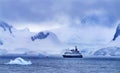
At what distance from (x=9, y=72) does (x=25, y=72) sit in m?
3.64

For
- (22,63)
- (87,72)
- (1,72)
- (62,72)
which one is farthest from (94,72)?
(22,63)

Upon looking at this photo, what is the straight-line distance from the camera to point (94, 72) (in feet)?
330

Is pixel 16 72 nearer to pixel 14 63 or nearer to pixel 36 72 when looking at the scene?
pixel 36 72

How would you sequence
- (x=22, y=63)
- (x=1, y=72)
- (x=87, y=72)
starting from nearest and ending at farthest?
1. (x=1, y=72)
2. (x=87, y=72)
3. (x=22, y=63)

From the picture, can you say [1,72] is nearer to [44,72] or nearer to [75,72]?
[44,72]

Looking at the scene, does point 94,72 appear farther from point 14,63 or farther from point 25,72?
point 14,63

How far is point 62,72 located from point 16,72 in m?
10.6

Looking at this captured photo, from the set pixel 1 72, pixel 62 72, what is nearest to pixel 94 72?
pixel 62 72

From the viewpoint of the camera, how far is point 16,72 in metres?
97.8

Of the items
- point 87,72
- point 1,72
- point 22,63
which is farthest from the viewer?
point 22,63

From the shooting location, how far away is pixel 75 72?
99.1 metres

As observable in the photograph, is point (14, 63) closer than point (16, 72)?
No

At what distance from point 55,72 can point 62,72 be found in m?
2.04

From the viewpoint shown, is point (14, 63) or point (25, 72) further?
point (14, 63)
